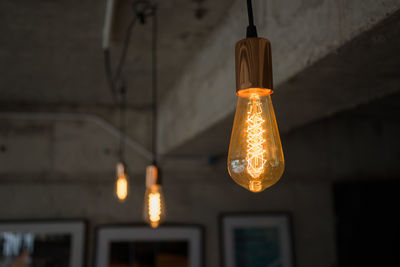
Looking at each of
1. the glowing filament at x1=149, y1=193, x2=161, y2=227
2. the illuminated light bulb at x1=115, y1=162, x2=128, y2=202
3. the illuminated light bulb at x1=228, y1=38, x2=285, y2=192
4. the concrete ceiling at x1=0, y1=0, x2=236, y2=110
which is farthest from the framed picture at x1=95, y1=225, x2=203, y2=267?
the illuminated light bulb at x1=228, y1=38, x2=285, y2=192

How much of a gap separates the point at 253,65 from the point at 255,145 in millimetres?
151

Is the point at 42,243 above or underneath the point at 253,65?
underneath

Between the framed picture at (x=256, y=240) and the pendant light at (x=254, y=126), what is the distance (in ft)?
9.37

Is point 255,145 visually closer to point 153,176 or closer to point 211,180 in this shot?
point 153,176

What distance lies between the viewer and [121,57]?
223 centimetres

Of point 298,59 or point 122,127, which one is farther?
point 122,127

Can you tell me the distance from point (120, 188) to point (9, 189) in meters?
→ 1.51

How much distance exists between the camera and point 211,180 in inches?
139

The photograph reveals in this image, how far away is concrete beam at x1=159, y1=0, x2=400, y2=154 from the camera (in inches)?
35.1

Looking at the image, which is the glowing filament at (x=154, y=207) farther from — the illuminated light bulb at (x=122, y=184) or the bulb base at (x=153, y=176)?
the illuminated light bulb at (x=122, y=184)

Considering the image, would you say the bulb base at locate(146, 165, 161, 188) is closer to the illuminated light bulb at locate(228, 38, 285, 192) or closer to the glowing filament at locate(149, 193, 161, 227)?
the glowing filament at locate(149, 193, 161, 227)

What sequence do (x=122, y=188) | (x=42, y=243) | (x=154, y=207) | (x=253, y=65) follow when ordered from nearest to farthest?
(x=253, y=65), (x=154, y=207), (x=122, y=188), (x=42, y=243)

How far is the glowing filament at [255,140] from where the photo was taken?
68 centimetres

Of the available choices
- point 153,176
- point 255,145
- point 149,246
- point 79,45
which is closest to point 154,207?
point 153,176
